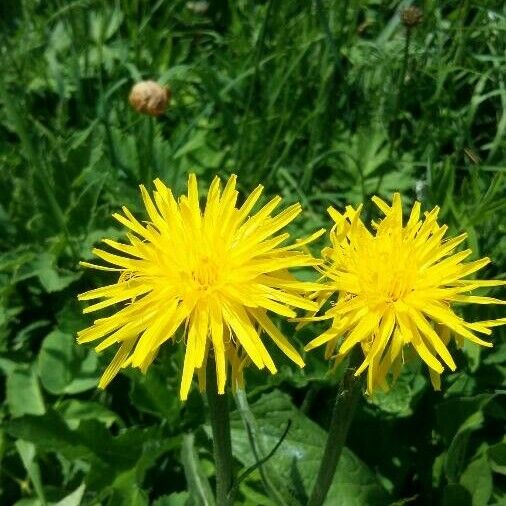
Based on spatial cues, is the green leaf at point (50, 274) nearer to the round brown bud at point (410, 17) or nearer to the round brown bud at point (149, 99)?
the round brown bud at point (149, 99)

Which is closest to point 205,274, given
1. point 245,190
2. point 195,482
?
point 195,482

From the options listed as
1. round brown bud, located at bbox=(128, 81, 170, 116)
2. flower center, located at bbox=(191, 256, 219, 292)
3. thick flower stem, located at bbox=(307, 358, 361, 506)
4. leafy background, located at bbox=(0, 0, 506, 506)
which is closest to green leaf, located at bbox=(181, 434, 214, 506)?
leafy background, located at bbox=(0, 0, 506, 506)

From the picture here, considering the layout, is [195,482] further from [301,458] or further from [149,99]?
[149,99]

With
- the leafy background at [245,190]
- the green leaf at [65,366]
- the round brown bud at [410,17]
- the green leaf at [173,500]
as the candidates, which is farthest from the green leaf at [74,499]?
the round brown bud at [410,17]

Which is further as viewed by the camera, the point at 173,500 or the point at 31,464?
the point at 31,464

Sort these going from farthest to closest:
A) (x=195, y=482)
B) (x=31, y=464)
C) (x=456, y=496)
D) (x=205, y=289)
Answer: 1. (x=31, y=464)
2. (x=456, y=496)
3. (x=195, y=482)
4. (x=205, y=289)

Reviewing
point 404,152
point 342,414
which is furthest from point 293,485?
point 404,152
